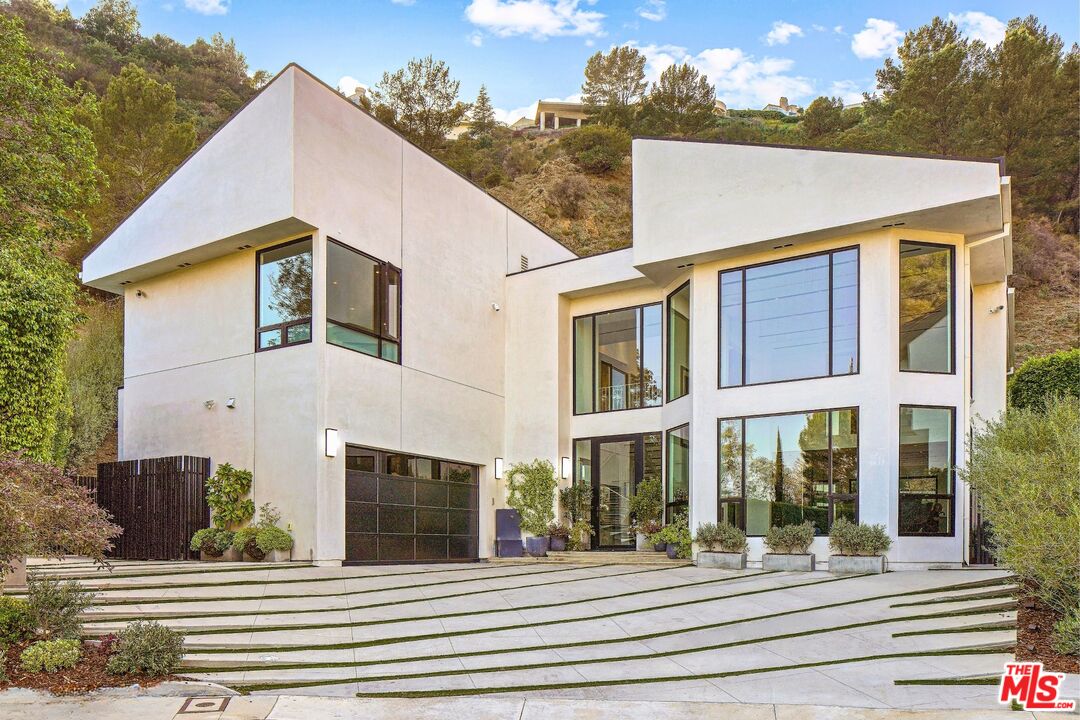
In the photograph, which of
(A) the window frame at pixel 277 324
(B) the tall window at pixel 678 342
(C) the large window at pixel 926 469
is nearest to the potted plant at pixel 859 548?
(C) the large window at pixel 926 469

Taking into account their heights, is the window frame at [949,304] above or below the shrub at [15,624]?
above

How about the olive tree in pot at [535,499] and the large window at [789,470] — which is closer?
the large window at [789,470]

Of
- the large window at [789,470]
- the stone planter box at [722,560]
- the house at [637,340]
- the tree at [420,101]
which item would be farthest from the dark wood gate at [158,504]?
the tree at [420,101]

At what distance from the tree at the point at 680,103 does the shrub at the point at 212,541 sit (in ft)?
97.7

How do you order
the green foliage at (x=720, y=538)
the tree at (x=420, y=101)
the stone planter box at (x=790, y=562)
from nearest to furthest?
the stone planter box at (x=790, y=562), the green foliage at (x=720, y=538), the tree at (x=420, y=101)

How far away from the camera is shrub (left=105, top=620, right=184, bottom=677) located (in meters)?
6.54

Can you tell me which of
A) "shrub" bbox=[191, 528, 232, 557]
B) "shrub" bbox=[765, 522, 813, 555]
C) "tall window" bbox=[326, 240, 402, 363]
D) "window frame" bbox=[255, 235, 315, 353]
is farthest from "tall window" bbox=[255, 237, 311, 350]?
"shrub" bbox=[765, 522, 813, 555]

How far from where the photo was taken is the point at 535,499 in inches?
634

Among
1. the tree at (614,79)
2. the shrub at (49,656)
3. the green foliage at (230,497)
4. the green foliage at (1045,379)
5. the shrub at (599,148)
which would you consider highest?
the tree at (614,79)

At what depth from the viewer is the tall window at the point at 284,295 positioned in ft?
42.6

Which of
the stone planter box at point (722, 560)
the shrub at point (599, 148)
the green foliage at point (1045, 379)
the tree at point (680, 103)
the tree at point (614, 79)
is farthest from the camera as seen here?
the tree at point (614, 79)

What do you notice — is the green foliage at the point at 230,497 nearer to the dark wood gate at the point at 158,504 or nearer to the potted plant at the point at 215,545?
the potted plant at the point at 215,545

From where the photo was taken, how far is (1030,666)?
6.08 metres

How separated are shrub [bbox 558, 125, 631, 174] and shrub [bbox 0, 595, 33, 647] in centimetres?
3285
